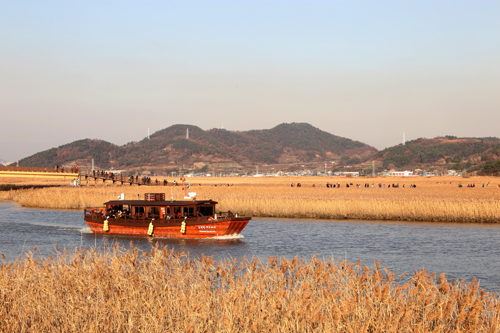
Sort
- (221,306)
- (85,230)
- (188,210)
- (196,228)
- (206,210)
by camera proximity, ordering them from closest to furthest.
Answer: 1. (221,306)
2. (196,228)
3. (188,210)
4. (206,210)
5. (85,230)

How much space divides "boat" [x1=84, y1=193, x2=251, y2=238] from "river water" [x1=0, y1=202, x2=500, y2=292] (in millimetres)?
651

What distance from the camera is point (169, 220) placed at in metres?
35.1

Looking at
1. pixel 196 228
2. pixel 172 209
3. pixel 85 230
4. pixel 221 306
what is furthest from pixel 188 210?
pixel 221 306

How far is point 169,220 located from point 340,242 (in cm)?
1195

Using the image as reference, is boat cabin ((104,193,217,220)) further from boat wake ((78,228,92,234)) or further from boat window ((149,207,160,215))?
boat wake ((78,228,92,234))

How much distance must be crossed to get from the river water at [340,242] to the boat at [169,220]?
0.65 m

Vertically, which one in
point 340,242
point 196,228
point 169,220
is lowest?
point 340,242

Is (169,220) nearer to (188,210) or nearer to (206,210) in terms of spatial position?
(188,210)

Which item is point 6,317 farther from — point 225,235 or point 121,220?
point 121,220

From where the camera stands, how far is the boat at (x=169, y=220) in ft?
113

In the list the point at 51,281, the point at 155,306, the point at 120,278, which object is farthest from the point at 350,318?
the point at 51,281

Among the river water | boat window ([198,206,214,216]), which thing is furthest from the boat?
the river water

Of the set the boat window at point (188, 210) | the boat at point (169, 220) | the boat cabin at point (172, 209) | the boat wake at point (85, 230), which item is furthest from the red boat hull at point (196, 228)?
the boat wake at point (85, 230)

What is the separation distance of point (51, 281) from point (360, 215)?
118 ft
